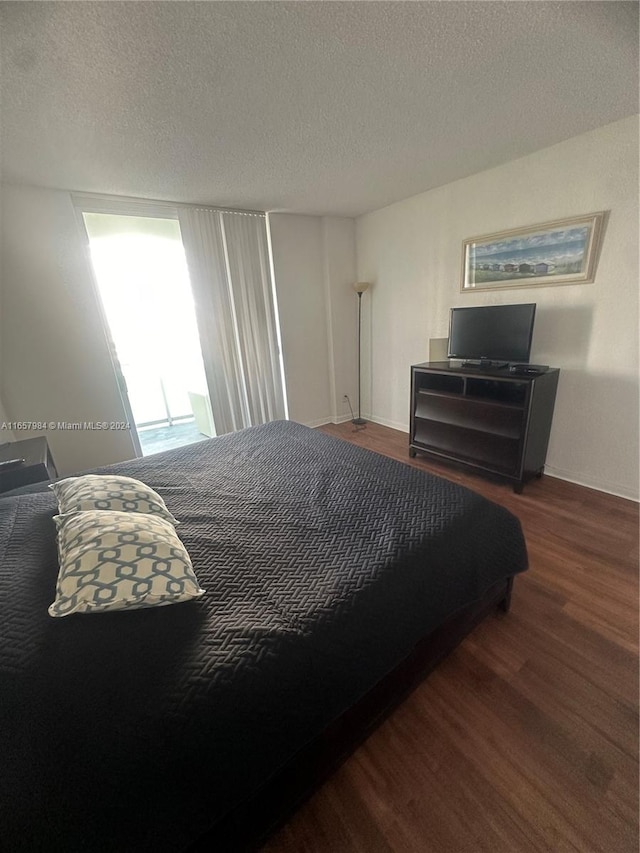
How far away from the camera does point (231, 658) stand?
2.70 feet

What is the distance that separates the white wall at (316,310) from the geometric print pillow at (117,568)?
3.02 m

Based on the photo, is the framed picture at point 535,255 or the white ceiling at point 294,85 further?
the framed picture at point 535,255

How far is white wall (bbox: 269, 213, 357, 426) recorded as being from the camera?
3.63m

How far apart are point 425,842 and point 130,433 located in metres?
3.24

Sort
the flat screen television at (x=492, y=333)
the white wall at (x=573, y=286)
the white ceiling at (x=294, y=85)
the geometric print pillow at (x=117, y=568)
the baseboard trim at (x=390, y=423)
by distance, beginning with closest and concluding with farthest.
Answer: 1. the geometric print pillow at (x=117, y=568)
2. the white ceiling at (x=294, y=85)
3. the white wall at (x=573, y=286)
4. the flat screen television at (x=492, y=333)
5. the baseboard trim at (x=390, y=423)

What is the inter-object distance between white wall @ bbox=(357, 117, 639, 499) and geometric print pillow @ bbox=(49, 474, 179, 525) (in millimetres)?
2834

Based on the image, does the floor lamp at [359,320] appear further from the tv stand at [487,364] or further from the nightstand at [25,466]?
the nightstand at [25,466]

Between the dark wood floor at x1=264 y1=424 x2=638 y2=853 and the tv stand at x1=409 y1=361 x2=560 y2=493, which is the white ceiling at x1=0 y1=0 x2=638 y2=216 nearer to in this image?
the tv stand at x1=409 y1=361 x2=560 y2=493

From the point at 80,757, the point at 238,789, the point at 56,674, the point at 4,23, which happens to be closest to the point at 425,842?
the point at 238,789

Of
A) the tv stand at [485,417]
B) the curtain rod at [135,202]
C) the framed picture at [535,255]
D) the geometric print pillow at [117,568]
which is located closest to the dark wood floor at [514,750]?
the geometric print pillow at [117,568]

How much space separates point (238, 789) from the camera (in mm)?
773

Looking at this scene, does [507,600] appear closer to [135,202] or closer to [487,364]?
[487,364]

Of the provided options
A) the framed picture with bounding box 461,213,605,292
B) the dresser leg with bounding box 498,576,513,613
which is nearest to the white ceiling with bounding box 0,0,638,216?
the framed picture with bounding box 461,213,605,292

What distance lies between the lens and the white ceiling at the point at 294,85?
119cm
